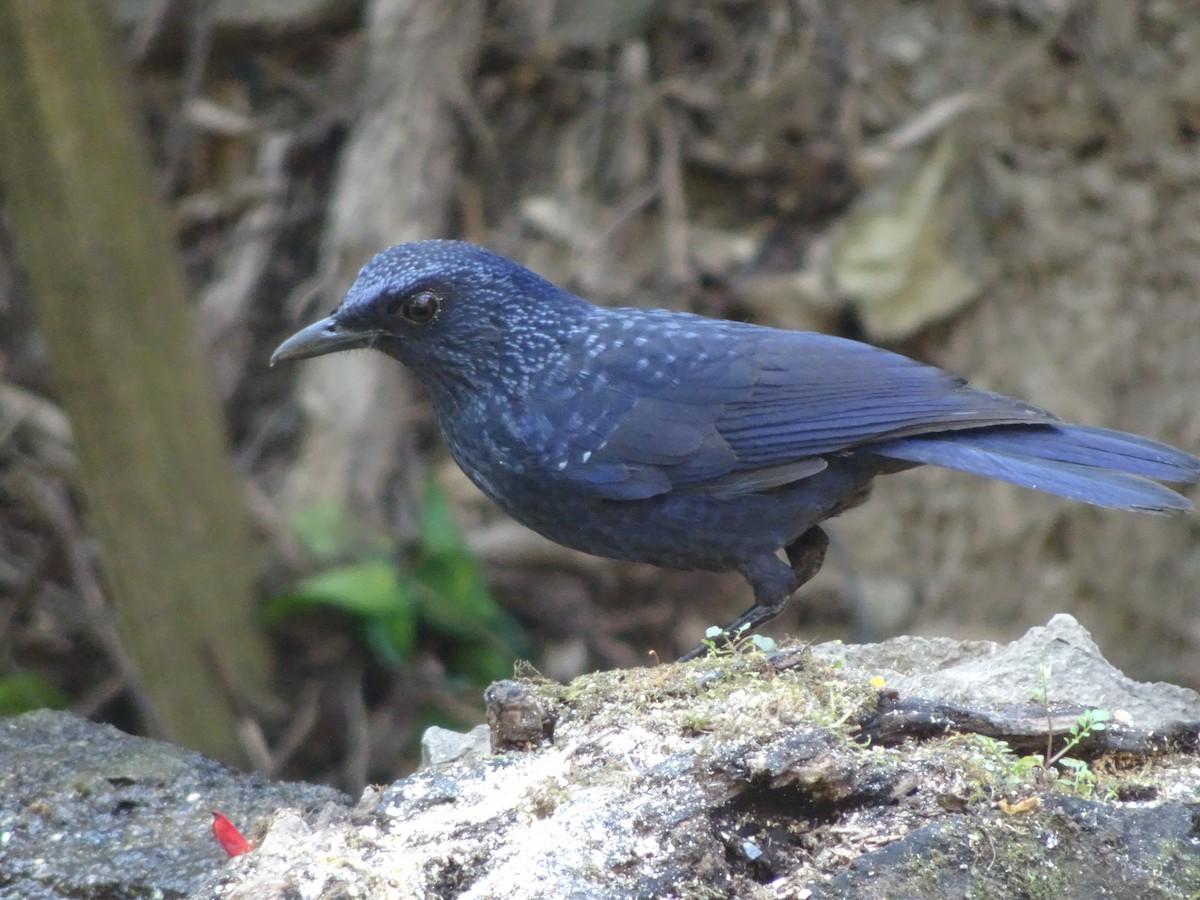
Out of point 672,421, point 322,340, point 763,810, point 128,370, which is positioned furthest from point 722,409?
point 128,370

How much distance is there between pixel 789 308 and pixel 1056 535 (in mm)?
1644

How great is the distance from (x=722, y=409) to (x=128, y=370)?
2325 mm

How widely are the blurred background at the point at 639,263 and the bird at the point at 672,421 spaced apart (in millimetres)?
2073

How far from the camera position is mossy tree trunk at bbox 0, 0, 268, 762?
4.87 m

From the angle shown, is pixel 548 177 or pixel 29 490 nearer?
pixel 29 490

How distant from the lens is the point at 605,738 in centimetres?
258

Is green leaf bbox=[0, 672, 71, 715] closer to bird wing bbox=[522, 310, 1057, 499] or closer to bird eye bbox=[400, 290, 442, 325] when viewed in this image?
bird eye bbox=[400, 290, 442, 325]

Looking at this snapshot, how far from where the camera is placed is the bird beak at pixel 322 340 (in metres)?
3.85

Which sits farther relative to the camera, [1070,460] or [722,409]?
[722,409]

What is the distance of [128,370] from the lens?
16.6ft

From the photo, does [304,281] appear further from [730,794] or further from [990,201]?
[730,794]

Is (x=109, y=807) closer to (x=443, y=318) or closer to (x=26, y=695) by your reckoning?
(x=443, y=318)

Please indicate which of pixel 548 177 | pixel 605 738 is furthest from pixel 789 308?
pixel 605 738

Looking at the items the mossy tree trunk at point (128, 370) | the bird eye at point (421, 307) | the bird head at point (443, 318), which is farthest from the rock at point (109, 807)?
the mossy tree trunk at point (128, 370)
